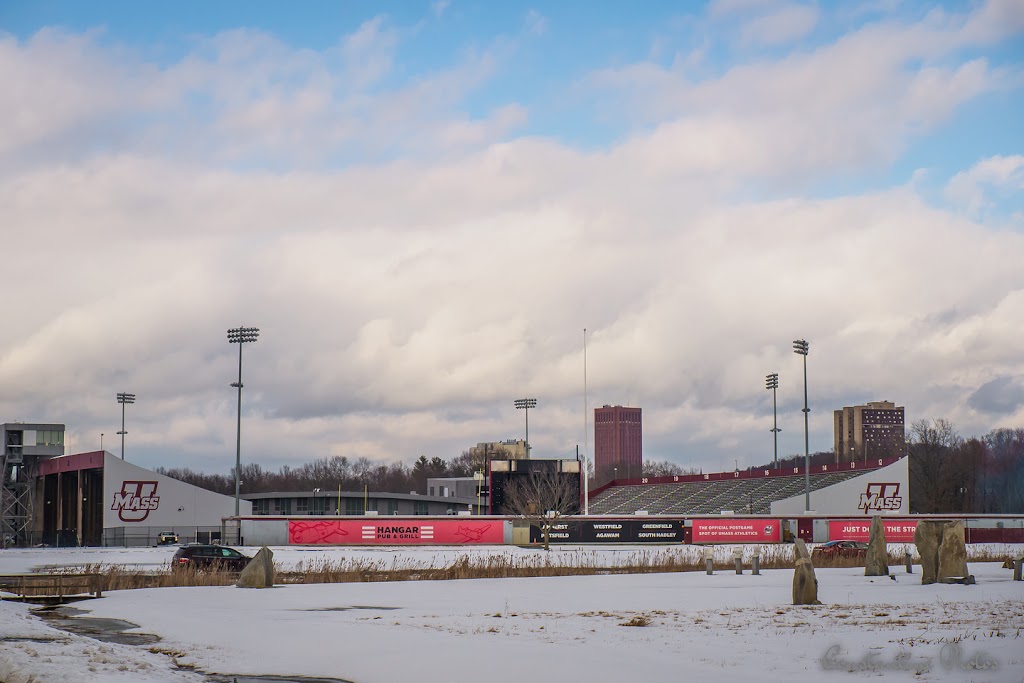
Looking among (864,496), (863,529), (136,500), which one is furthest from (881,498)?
(136,500)

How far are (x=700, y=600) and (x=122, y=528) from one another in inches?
2540

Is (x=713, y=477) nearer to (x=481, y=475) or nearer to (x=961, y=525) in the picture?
(x=481, y=475)

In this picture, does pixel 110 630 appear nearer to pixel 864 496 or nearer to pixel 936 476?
pixel 864 496

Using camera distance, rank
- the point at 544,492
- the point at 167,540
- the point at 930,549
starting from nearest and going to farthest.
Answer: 1. the point at 930,549
2. the point at 167,540
3. the point at 544,492

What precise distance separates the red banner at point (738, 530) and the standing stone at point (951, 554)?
4265cm

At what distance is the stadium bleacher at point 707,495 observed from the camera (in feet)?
333

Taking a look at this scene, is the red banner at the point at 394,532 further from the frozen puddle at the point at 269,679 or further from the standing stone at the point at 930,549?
the frozen puddle at the point at 269,679

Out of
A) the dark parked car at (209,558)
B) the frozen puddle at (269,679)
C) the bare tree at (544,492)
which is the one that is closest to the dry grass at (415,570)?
the dark parked car at (209,558)

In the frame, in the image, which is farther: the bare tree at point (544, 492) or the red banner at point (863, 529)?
the bare tree at point (544, 492)

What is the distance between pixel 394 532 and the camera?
72938 mm

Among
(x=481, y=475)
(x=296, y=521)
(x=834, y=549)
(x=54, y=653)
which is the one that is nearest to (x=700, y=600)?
(x=54, y=653)

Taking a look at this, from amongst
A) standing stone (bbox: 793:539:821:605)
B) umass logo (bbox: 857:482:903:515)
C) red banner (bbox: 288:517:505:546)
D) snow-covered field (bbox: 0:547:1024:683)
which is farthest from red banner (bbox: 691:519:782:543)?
standing stone (bbox: 793:539:821:605)

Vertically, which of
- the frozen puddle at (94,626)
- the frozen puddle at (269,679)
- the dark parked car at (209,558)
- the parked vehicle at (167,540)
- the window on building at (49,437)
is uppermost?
the window on building at (49,437)

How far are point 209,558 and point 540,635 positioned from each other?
2406cm
